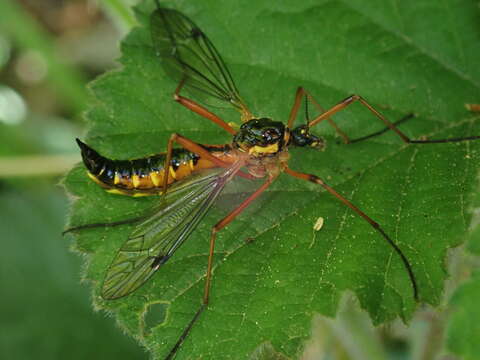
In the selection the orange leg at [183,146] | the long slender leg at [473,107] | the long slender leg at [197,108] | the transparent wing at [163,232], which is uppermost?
the long slender leg at [473,107]

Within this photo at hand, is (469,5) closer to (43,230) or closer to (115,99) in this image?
(115,99)

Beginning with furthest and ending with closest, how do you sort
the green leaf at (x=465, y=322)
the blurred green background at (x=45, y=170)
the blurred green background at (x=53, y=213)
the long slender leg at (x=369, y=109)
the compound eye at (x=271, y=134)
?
the blurred green background at (x=45, y=170) < the blurred green background at (x=53, y=213) < the compound eye at (x=271, y=134) < the long slender leg at (x=369, y=109) < the green leaf at (x=465, y=322)

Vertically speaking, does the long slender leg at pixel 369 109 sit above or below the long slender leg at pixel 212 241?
above

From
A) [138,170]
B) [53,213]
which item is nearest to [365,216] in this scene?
[138,170]

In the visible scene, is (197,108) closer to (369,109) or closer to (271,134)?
(271,134)

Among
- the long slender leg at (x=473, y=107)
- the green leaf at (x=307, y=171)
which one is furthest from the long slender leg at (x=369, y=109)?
the long slender leg at (x=473, y=107)

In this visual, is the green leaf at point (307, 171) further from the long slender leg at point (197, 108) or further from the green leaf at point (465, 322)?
the green leaf at point (465, 322)

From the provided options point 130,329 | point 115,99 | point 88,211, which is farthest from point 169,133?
point 130,329

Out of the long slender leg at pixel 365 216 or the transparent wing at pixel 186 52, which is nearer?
the long slender leg at pixel 365 216
